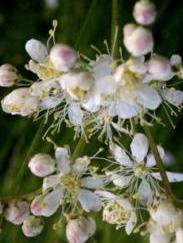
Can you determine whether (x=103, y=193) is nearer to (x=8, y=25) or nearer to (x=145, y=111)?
(x=145, y=111)

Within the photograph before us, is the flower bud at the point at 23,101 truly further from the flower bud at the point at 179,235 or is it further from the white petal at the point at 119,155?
the flower bud at the point at 179,235

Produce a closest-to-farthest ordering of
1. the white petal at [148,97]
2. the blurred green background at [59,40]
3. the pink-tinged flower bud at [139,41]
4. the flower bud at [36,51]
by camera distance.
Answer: the pink-tinged flower bud at [139,41], the white petal at [148,97], the flower bud at [36,51], the blurred green background at [59,40]

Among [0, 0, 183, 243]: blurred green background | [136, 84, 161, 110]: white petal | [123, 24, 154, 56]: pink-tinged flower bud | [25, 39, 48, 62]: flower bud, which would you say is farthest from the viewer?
[0, 0, 183, 243]: blurred green background

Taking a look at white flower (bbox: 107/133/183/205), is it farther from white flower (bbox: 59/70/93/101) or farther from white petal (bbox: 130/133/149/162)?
white flower (bbox: 59/70/93/101)

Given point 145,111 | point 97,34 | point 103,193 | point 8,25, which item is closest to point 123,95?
point 145,111

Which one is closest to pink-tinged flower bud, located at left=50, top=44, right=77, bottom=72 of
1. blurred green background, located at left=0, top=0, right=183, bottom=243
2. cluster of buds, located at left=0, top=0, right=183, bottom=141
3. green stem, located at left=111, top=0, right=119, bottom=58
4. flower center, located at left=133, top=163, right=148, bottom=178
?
cluster of buds, located at left=0, top=0, right=183, bottom=141

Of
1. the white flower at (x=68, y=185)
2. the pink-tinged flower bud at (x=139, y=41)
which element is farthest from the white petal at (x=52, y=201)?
the pink-tinged flower bud at (x=139, y=41)
